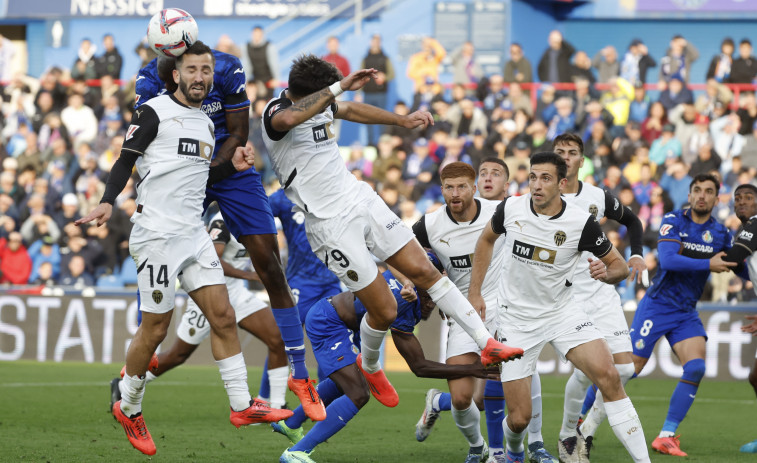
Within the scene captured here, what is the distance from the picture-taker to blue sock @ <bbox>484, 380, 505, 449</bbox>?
30.4 ft

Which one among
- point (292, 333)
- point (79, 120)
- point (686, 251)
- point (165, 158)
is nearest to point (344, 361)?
point (292, 333)

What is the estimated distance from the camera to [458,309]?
802cm

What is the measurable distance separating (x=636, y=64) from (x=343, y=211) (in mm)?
15389

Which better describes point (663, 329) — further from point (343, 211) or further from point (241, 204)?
point (241, 204)

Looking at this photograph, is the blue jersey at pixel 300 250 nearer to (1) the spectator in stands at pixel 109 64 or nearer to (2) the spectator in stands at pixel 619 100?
(2) the spectator in stands at pixel 619 100

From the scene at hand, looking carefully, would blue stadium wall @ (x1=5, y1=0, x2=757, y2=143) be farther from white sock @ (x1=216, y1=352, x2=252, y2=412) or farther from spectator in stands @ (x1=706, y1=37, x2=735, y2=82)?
white sock @ (x1=216, y1=352, x2=252, y2=412)

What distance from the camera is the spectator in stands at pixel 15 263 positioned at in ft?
64.6

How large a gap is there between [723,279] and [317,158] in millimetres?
11026

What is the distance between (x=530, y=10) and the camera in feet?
86.3

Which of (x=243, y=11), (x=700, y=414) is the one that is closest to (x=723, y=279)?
(x=700, y=414)

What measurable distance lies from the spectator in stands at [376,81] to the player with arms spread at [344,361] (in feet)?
44.5

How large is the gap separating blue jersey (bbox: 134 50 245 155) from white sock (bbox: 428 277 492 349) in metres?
2.08

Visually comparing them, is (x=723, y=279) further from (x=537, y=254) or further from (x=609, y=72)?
(x=537, y=254)

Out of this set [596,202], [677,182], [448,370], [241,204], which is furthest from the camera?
[677,182]
